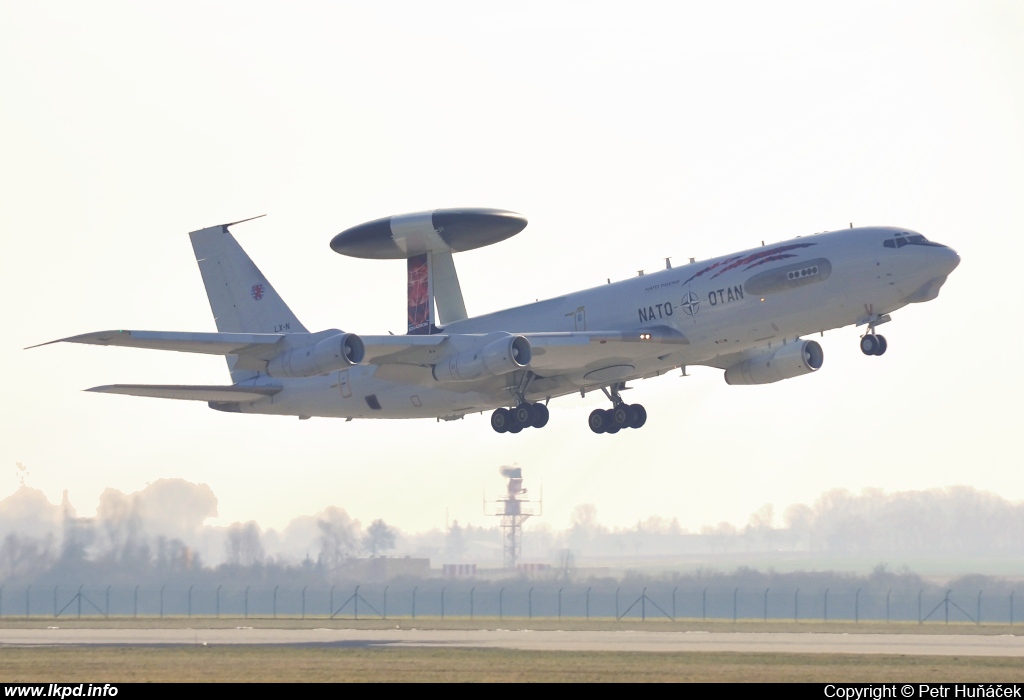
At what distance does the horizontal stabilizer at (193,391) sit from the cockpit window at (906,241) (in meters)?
24.7

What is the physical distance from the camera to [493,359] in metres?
46.8

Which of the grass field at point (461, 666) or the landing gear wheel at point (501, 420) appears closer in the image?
the grass field at point (461, 666)

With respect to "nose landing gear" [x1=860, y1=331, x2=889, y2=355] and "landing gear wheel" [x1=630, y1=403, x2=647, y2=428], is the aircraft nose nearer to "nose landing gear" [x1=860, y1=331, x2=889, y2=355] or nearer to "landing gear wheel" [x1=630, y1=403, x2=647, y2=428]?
"nose landing gear" [x1=860, y1=331, x2=889, y2=355]

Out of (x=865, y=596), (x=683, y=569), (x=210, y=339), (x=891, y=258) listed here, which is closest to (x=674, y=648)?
(x=891, y=258)

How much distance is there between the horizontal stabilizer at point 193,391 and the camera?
50.8 meters

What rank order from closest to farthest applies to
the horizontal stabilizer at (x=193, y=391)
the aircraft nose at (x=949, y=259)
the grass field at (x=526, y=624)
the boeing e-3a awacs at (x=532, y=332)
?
1. the aircraft nose at (x=949, y=259)
2. the boeing e-3a awacs at (x=532, y=332)
3. the horizontal stabilizer at (x=193, y=391)
4. the grass field at (x=526, y=624)

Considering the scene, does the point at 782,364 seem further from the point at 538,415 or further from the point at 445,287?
the point at 445,287

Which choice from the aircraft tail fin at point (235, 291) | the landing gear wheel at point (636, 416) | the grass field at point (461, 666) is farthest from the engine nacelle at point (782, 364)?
the aircraft tail fin at point (235, 291)

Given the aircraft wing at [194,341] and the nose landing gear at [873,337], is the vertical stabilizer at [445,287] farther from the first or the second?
the nose landing gear at [873,337]

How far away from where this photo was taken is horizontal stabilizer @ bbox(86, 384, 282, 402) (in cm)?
5078

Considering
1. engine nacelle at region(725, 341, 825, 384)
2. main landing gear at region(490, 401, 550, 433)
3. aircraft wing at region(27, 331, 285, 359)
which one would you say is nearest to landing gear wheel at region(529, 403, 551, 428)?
main landing gear at region(490, 401, 550, 433)

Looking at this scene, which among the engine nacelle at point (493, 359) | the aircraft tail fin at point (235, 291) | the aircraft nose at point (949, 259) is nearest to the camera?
the aircraft nose at point (949, 259)

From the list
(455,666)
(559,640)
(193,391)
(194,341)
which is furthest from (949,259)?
(193,391)

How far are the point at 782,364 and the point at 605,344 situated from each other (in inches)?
339
